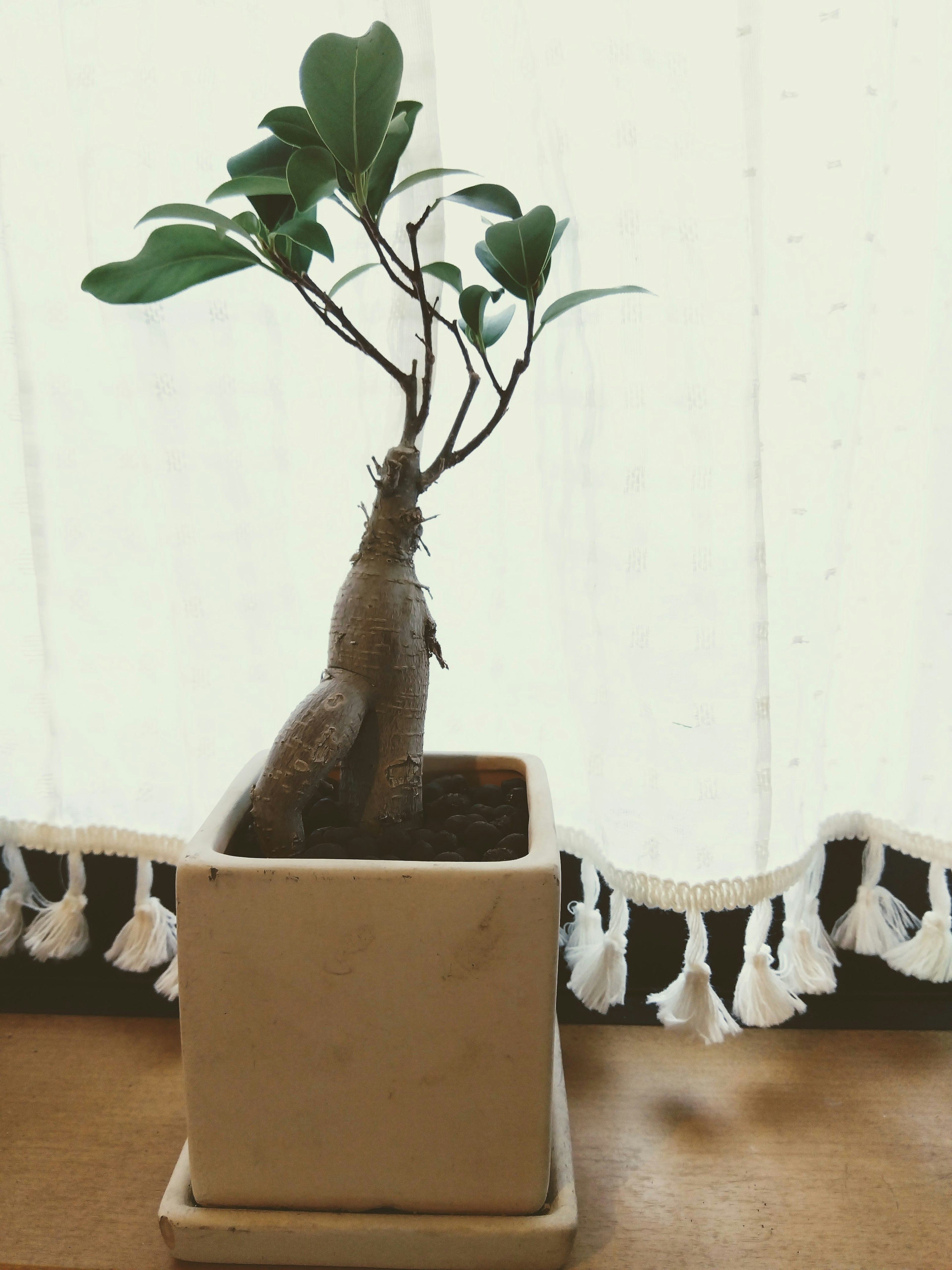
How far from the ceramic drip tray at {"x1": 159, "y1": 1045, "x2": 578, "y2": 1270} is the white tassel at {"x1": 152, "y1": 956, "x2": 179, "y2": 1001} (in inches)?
11.3

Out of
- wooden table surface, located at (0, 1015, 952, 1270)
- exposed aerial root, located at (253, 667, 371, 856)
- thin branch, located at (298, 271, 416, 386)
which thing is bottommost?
wooden table surface, located at (0, 1015, 952, 1270)

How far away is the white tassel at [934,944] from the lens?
881mm

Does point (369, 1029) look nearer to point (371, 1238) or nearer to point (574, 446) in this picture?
point (371, 1238)

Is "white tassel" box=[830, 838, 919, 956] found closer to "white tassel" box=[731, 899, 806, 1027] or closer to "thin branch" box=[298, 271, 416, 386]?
"white tassel" box=[731, 899, 806, 1027]

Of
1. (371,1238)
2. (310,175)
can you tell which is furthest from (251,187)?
(371,1238)

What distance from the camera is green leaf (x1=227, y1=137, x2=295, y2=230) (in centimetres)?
65

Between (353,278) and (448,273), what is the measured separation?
0.10m

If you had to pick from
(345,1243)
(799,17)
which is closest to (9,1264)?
(345,1243)

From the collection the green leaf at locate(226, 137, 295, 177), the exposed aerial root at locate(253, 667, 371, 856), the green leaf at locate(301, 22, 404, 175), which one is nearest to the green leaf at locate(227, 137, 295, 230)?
the green leaf at locate(226, 137, 295, 177)

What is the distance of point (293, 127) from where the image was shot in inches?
23.7

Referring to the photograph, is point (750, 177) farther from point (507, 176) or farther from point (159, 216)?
point (159, 216)

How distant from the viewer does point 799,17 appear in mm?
740

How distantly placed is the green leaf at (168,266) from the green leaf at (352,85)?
0.12 metres

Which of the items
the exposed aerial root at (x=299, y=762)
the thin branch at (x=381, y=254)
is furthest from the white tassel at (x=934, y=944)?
the thin branch at (x=381, y=254)
